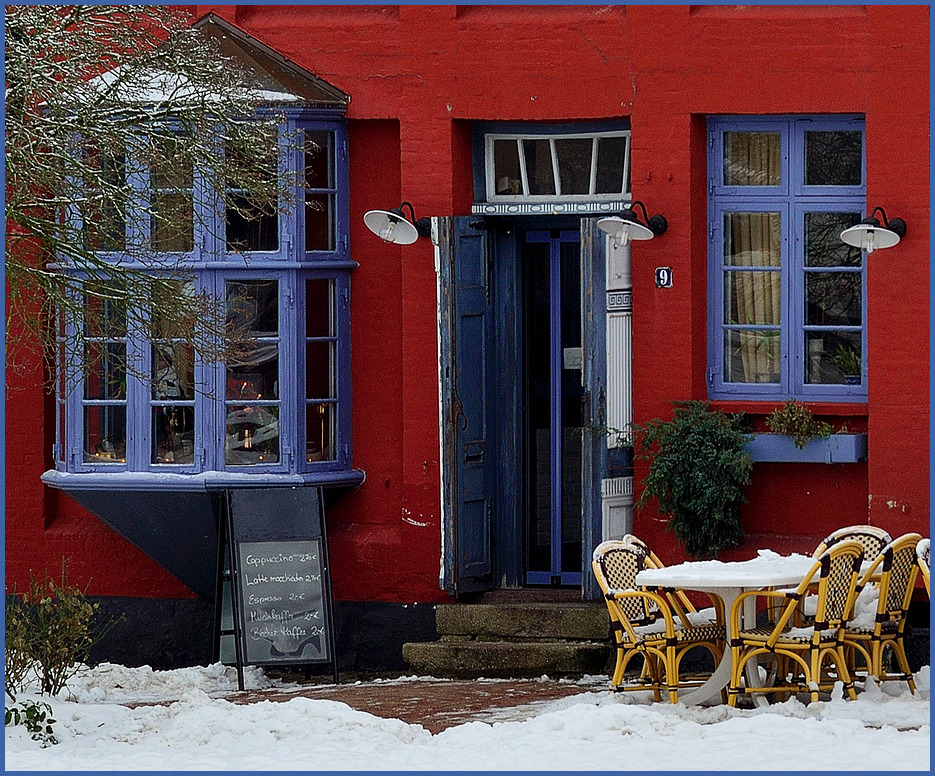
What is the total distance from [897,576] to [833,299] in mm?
2498

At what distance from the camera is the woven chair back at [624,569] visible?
32.9 ft

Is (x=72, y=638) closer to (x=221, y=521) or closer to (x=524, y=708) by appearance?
(x=221, y=521)

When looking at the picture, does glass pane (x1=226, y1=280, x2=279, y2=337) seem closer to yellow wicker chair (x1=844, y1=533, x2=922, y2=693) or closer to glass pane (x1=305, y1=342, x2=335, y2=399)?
glass pane (x1=305, y1=342, x2=335, y2=399)

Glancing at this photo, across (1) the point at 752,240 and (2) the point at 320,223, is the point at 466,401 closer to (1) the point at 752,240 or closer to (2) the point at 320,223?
(2) the point at 320,223

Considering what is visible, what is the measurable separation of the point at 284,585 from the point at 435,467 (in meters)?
1.33

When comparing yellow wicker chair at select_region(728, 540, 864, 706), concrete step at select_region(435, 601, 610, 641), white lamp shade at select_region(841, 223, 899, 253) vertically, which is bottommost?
concrete step at select_region(435, 601, 610, 641)

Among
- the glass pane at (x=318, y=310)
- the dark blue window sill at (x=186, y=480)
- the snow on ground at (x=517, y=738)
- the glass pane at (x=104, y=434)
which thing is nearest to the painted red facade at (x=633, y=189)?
the glass pane at (x=318, y=310)

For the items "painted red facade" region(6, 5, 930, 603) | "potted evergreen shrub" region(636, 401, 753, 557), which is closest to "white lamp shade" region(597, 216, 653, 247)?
"painted red facade" region(6, 5, 930, 603)

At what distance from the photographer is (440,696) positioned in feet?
35.6

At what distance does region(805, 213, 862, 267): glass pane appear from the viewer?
11641 mm

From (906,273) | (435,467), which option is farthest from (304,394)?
(906,273)

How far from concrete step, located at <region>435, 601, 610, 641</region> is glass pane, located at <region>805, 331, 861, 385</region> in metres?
2.13

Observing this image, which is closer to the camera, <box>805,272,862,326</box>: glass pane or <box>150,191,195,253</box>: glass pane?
<box>150,191,195,253</box>: glass pane

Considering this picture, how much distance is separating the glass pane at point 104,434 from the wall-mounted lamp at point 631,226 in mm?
3652
